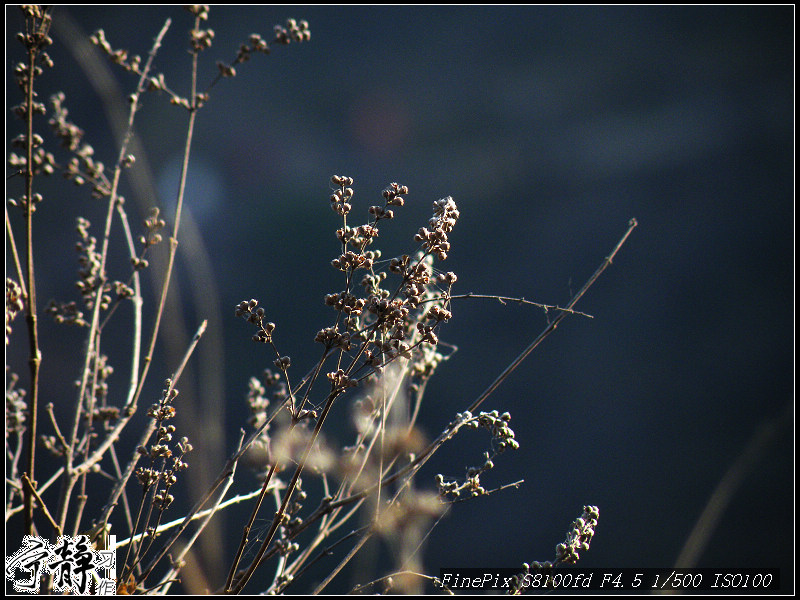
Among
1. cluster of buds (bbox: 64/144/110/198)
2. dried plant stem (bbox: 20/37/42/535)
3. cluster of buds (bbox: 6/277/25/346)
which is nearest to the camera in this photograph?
dried plant stem (bbox: 20/37/42/535)

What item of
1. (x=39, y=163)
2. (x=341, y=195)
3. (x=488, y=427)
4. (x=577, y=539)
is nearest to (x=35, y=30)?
(x=39, y=163)

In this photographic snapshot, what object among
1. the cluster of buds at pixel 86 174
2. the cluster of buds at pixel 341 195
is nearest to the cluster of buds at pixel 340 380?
the cluster of buds at pixel 341 195

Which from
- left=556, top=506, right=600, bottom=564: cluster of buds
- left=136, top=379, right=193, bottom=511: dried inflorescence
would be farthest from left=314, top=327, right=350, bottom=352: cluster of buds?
left=556, top=506, right=600, bottom=564: cluster of buds

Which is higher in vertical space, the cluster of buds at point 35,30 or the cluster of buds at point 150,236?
the cluster of buds at point 35,30

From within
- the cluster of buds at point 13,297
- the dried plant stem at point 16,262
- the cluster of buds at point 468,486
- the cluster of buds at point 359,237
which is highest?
the cluster of buds at point 359,237

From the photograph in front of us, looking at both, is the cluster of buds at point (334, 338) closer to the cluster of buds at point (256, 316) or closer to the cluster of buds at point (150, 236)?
the cluster of buds at point (256, 316)

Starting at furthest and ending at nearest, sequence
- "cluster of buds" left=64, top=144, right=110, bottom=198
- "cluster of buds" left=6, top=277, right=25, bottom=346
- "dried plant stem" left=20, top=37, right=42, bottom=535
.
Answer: "cluster of buds" left=64, top=144, right=110, bottom=198
"cluster of buds" left=6, top=277, right=25, bottom=346
"dried plant stem" left=20, top=37, right=42, bottom=535

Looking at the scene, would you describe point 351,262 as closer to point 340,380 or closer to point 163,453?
point 340,380

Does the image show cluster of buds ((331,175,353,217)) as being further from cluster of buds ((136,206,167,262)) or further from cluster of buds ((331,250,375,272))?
cluster of buds ((136,206,167,262))

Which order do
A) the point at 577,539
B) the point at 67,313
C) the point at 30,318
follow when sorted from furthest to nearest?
the point at 67,313
the point at 577,539
the point at 30,318

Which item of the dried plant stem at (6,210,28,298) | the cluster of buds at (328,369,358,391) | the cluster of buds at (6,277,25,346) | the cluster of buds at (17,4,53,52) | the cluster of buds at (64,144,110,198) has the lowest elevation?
the cluster of buds at (328,369,358,391)

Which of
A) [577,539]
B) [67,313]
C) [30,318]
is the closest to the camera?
[30,318]

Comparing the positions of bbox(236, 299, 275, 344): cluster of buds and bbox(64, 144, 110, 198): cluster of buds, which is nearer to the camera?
bbox(236, 299, 275, 344): cluster of buds

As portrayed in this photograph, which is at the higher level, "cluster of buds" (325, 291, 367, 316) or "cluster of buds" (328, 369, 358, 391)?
"cluster of buds" (325, 291, 367, 316)
